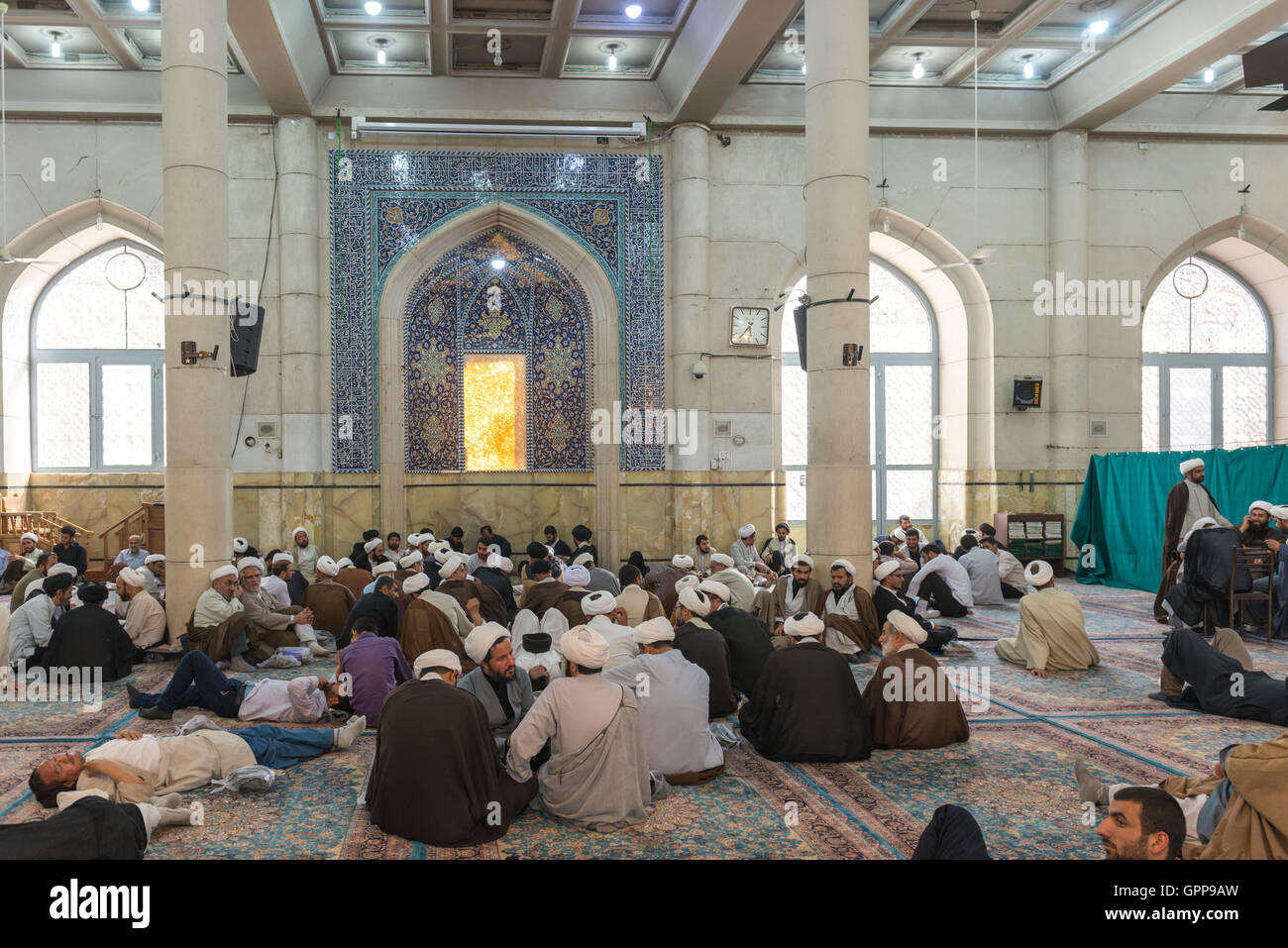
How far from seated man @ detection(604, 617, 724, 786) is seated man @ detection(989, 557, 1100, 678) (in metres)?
2.51

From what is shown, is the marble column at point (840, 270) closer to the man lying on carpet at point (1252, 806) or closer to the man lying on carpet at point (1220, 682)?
the man lying on carpet at point (1220, 682)

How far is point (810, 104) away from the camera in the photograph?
5.93 metres

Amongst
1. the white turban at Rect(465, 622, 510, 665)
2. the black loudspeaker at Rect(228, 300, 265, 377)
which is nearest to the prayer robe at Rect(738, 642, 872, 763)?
the white turban at Rect(465, 622, 510, 665)

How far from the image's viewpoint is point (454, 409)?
973 cm

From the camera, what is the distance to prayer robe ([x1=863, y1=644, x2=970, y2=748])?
3943 millimetres

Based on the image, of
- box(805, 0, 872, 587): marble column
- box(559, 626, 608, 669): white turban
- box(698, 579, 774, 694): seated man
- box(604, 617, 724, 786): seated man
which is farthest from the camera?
box(805, 0, 872, 587): marble column

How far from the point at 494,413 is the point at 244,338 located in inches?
140

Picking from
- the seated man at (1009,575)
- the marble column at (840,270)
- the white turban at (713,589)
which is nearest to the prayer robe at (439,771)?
the white turban at (713,589)

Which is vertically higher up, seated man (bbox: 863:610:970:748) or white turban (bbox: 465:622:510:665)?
white turban (bbox: 465:622:510:665)

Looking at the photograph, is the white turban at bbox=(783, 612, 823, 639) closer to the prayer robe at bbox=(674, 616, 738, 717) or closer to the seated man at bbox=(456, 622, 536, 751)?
the prayer robe at bbox=(674, 616, 738, 717)

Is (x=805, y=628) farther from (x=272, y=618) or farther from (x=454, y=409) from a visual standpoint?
(x=454, y=409)

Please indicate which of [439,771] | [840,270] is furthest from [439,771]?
[840,270]
